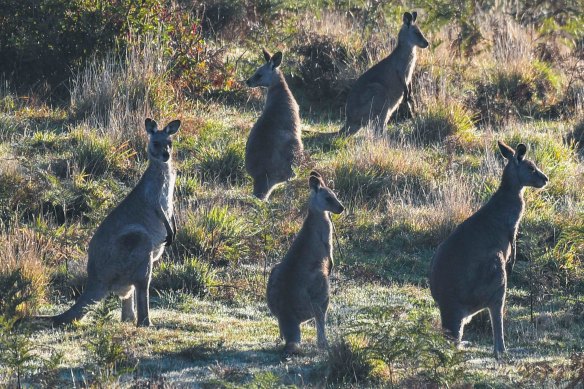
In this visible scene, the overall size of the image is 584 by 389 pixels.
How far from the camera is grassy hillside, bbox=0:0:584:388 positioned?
27.6 ft

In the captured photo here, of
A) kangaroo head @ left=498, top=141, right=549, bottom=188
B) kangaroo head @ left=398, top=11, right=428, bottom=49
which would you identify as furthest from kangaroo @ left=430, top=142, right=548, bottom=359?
kangaroo head @ left=398, top=11, right=428, bottom=49

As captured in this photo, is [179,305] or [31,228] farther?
[31,228]

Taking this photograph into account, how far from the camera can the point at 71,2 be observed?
614 inches

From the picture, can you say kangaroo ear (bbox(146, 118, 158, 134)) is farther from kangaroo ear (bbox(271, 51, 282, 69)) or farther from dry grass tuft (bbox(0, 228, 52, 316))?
kangaroo ear (bbox(271, 51, 282, 69))

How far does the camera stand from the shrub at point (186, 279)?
10.9m

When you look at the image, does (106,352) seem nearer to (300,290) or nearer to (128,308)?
(300,290)

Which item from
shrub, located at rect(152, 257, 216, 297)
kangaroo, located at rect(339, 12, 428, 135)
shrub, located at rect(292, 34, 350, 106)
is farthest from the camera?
shrub, located at rect(292, 34, 350, 106)

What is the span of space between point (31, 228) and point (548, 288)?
5123 millimetres

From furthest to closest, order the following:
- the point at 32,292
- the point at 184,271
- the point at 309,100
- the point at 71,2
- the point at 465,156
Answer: the point at 309,100, the point at 71,2, the point at 465,156, the point at 184,271, the point at 32,292

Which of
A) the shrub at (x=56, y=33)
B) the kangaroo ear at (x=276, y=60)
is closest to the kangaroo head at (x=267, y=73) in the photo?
the kangaroo ear at (x=276, y=60)

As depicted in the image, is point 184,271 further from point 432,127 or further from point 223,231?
point 432,127

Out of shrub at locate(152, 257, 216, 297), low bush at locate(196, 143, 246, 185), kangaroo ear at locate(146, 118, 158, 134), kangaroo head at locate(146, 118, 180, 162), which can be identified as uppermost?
kangaroo ear at locate(146, 118, 158, 134)

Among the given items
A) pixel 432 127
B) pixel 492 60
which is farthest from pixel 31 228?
pixel 492 60

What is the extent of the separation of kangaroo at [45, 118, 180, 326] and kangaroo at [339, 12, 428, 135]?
5.09 meters
